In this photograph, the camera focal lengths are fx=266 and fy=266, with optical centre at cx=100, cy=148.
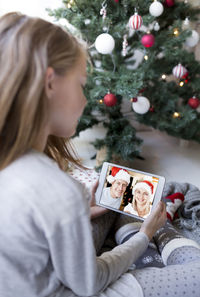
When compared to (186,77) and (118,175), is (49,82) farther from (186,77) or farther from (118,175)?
(186,77)

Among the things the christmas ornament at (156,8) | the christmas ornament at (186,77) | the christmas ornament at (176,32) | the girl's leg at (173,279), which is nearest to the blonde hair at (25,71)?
the girl's leg at (173,279)

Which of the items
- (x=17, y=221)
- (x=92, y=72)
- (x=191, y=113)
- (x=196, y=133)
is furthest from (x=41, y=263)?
(x=196, y=133)

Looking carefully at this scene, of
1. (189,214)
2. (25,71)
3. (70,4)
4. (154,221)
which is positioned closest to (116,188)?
(154,221)

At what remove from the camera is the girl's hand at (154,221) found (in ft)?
2.50

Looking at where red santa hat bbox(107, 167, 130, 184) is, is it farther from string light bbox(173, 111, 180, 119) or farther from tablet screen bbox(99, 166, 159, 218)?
string light bbox(173, 111, 180, 119)

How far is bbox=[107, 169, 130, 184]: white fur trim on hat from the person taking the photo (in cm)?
93

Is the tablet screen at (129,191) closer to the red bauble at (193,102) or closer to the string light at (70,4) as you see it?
the red bauble at (193,102)

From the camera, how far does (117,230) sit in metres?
0.94

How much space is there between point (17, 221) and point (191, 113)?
136 cm

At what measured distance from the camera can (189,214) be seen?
3.97 feet

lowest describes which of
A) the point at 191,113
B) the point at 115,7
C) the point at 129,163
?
the point at 129,163

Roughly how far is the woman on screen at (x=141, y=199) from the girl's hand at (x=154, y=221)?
5cm

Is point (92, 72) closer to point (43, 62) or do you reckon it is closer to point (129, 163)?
point (129, 163)

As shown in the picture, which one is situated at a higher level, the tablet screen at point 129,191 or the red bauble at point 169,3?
the red bauble at point 169,3
